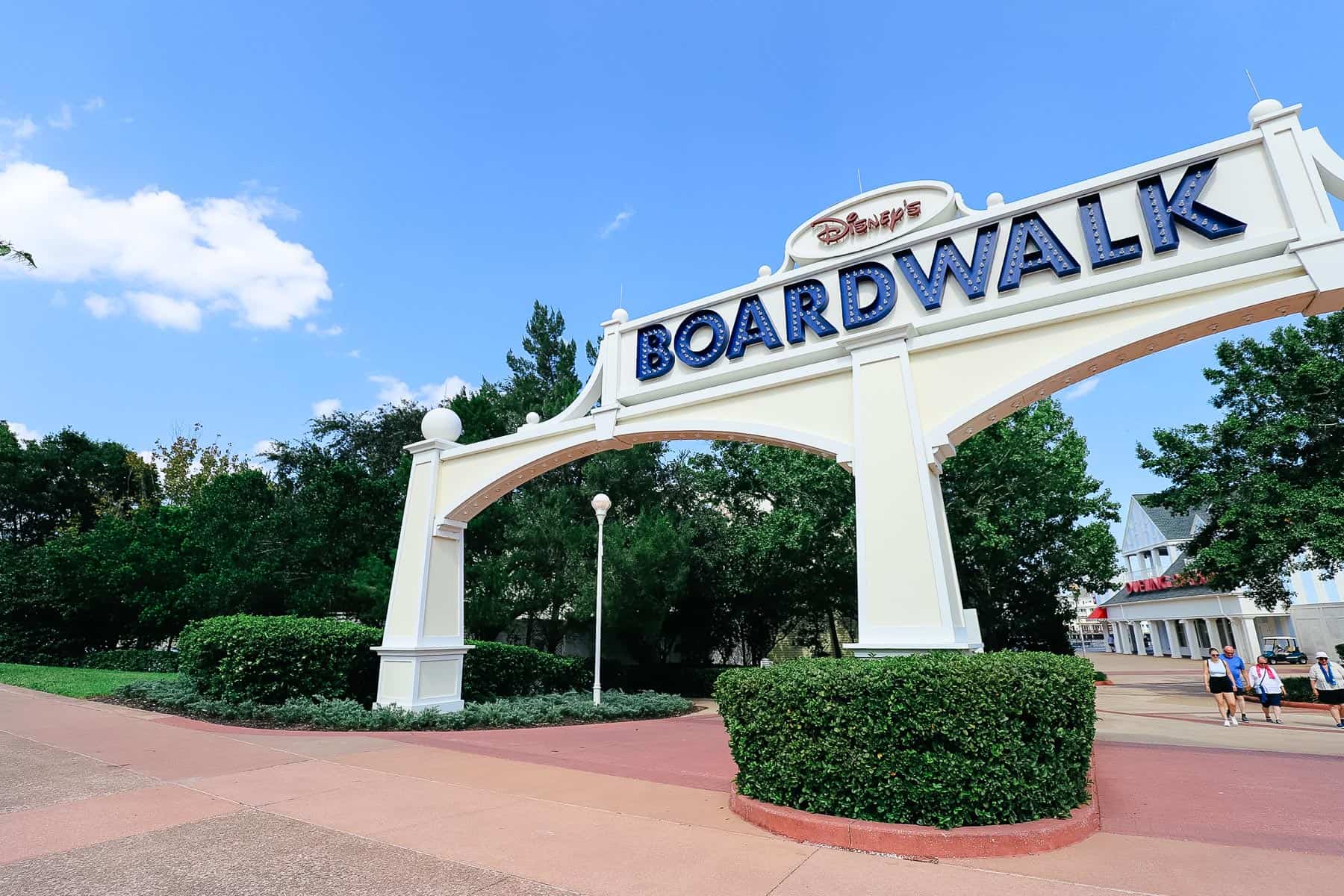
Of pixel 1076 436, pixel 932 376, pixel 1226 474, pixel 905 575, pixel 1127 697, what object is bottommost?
pixel 1127 697

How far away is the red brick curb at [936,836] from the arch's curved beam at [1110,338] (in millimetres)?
3601

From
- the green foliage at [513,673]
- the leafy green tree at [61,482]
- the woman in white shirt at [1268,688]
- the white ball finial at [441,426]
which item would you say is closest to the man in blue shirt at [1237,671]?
the woman in white shirt at [1268,688]

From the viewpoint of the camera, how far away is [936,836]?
4242 mm

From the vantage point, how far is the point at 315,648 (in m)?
11.0

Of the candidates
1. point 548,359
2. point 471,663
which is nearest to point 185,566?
point 548,359

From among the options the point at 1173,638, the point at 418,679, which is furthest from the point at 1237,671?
the point at 1173,638

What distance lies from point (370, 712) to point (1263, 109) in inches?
511

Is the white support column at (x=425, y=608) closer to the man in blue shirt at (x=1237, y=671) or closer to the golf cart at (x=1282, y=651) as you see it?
the man in blue shirt at (x=1237, y=671)

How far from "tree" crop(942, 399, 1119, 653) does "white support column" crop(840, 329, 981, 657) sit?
1158cm

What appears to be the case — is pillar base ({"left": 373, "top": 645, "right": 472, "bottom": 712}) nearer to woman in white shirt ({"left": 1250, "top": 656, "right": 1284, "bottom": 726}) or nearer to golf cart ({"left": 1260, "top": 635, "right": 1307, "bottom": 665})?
woman in white shirt ({"left": 1250, "top": 656, "right": 1284, "bottom": 726})

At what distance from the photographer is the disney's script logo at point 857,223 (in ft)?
27.7

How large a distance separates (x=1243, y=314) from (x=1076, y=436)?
48.9 ft

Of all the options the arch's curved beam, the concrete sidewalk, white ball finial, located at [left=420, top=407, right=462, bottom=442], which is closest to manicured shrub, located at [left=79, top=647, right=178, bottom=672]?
the concrete sidewalk

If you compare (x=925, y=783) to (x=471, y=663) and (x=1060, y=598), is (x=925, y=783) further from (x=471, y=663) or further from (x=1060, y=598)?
(x=1060, y=598)
